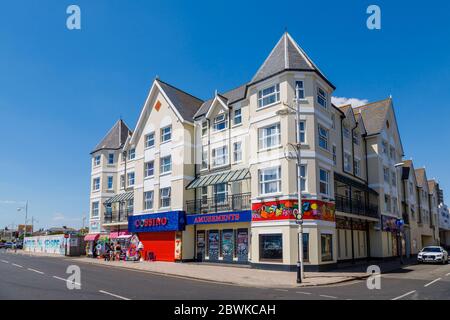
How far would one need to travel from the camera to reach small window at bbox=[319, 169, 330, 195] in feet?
83.4

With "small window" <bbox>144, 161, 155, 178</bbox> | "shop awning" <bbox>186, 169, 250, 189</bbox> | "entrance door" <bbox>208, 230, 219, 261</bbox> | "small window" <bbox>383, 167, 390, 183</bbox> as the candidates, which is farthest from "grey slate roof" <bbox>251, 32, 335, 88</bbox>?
"small window" <bbox>383, 167, 390, 183</bbox>

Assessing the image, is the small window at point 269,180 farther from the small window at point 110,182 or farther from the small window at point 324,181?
the small window at point 110,182

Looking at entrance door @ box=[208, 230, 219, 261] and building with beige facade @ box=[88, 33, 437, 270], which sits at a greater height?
building with beige facade @ box=[88, 33, 437, 270]

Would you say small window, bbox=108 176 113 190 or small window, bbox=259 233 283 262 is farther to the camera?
small window, bbox=108 176 113 190

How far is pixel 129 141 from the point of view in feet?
137

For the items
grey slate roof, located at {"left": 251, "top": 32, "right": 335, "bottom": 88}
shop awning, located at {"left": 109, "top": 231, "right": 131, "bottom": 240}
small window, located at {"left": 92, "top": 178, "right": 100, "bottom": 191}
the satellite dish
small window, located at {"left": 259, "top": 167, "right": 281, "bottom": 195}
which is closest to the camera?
the satellite dish

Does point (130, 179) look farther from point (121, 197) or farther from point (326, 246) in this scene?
point (326, 246)

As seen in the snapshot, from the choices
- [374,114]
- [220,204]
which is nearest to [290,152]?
[220,204]

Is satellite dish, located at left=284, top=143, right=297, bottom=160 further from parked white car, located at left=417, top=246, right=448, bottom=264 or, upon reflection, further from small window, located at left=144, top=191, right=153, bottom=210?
parked white car, located at left=417, top=246, right=448, bottom=264

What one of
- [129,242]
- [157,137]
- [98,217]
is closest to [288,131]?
[157,137]

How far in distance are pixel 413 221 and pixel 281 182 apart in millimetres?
29294

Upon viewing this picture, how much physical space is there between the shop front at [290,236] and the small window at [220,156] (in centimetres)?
675

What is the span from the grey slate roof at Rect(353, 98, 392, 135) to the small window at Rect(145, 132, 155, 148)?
68.5 feet

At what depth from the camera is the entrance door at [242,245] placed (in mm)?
27250
